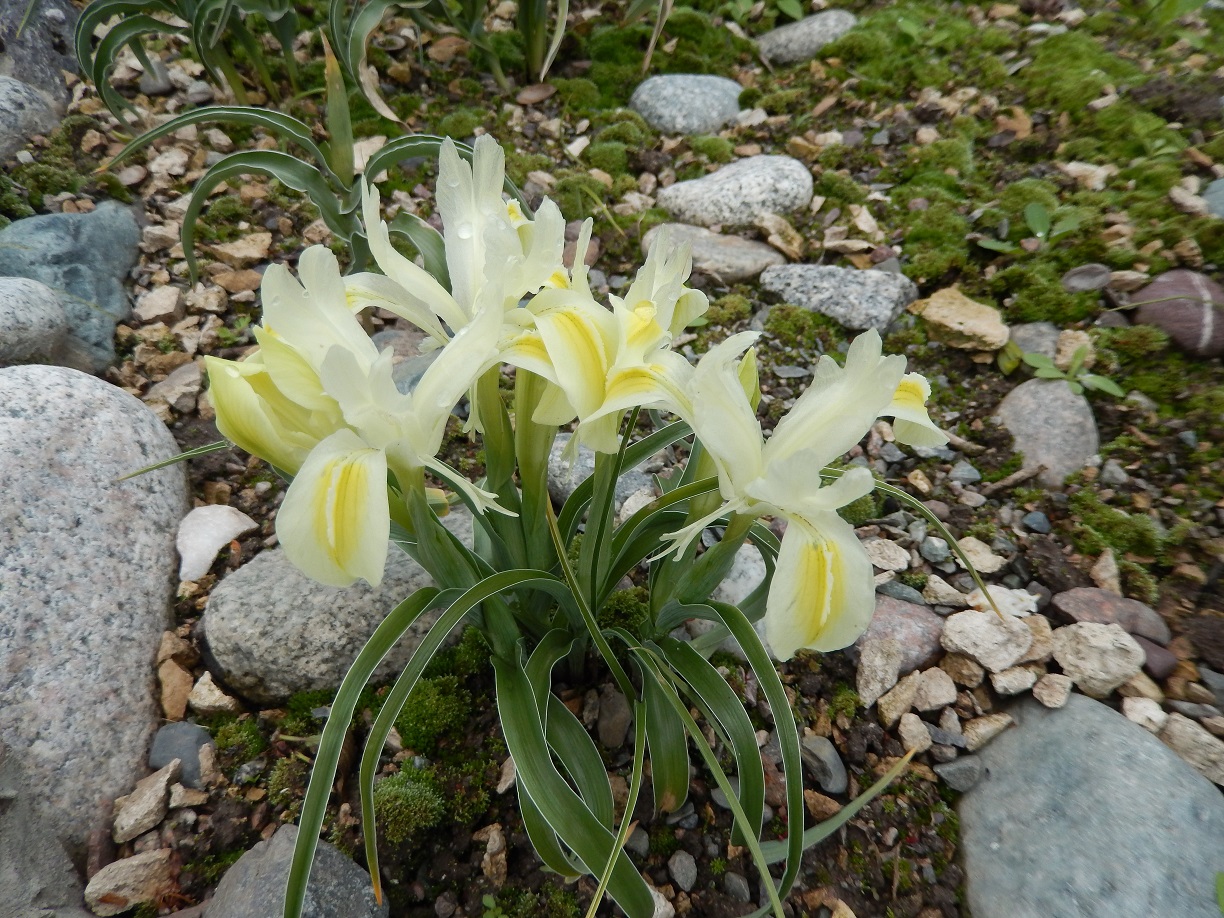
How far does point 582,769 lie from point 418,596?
47cm

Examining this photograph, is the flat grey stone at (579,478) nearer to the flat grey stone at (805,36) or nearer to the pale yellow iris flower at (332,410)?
the pale yellow iris flower at (332,410)

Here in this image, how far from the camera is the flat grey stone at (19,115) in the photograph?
9.83 feet

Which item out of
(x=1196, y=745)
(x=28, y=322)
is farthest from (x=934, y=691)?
(x=28, y=322)

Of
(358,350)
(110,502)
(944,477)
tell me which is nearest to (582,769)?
(358,350)

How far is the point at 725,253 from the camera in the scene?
297cm

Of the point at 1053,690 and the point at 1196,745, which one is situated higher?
the point at 1053,690

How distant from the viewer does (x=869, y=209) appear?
3225 millimetres

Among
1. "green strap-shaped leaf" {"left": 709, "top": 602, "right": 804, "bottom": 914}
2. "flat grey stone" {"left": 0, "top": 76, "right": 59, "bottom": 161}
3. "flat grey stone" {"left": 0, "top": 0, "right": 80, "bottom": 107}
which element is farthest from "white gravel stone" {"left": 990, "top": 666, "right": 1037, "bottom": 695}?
"flat grey stone" {"left": 0, "top": 0, "right": 80, "bottom": 107}

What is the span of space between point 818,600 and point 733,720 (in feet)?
1.43

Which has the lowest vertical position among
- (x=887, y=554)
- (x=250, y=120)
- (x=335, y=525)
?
(x=887, y=554)

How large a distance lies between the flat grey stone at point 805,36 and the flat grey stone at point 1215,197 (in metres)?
2.11

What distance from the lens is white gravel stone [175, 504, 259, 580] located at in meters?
1.98

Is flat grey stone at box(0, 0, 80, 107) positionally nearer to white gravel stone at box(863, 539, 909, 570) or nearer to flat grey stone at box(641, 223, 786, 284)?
flat grey stone at box(641, 223, 786, 284)

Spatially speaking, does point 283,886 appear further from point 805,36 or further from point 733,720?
point 805,36
